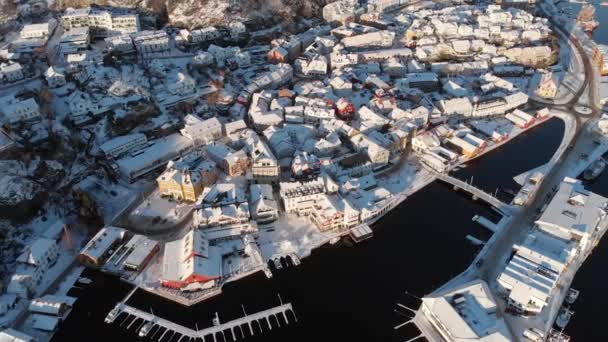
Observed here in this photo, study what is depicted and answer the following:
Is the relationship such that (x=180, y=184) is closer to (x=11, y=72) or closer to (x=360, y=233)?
(x=360, y=233)

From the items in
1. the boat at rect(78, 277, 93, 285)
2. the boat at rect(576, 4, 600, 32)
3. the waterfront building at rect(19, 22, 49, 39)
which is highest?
the waterfront building at rect(19, 22, 49, 39)

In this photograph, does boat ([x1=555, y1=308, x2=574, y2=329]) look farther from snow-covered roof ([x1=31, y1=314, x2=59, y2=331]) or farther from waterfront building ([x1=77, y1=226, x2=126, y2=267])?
snow-covered roof ([x1=31, y1=314, x2=59, y2=331])

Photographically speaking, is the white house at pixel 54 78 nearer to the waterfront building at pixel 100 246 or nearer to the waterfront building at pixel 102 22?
the waterfront building at pixel 102 22

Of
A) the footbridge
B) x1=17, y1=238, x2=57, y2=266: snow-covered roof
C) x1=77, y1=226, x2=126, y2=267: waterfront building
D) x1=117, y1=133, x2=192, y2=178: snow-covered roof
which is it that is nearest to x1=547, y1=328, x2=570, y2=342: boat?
the footbridge

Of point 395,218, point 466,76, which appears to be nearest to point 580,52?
point 466,76

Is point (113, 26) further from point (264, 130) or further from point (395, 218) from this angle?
point (395, 218)

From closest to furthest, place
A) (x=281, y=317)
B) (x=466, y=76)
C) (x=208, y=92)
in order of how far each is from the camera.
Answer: (x=281, y=317), (x=208, y=92), (x=466, y=76)

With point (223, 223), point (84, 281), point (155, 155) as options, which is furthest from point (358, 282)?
point (155, 155)

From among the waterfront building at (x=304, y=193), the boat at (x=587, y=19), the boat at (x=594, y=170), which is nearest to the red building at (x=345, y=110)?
the waterfront building at (x=304, y=193)
